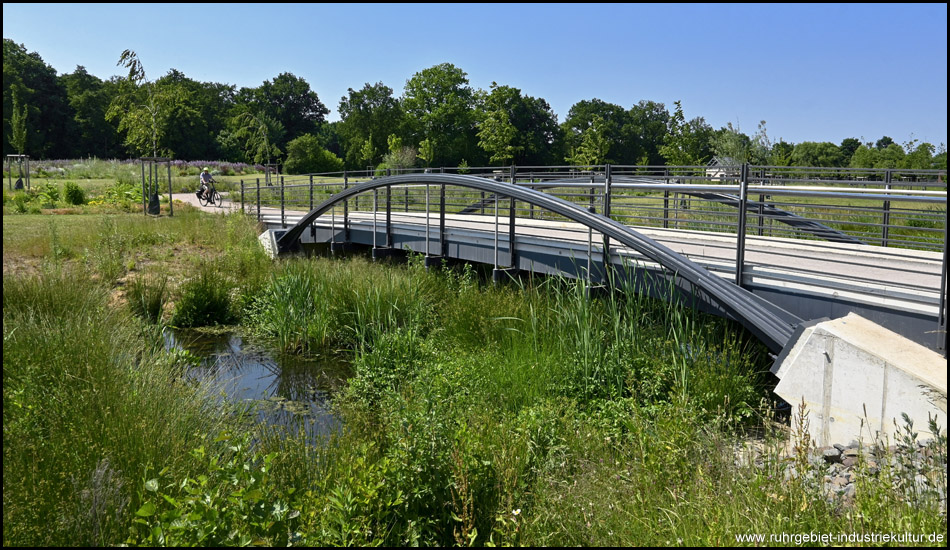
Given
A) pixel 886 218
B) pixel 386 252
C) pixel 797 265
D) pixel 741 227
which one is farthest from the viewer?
pixel 386 252

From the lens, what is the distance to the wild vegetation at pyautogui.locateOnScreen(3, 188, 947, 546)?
11.6 feet

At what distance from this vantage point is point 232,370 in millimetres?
9297

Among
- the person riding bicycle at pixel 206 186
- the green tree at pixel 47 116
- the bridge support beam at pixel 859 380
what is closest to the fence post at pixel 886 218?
the bridge support beam at pixel 859 380

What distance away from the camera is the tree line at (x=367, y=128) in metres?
27.2

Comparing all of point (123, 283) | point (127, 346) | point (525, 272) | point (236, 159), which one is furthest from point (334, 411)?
point (236, 159)

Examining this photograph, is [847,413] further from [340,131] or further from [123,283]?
[340,131]

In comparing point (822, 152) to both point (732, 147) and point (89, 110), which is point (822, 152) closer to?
point (732, 147)

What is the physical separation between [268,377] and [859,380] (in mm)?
6752

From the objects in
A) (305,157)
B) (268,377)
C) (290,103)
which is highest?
(290,103)

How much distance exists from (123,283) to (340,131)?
5373 centimetres

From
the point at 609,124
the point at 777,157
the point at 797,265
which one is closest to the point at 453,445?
the point at 797,265

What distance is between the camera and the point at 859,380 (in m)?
5.42

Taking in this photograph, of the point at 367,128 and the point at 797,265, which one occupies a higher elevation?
the point at 367,128

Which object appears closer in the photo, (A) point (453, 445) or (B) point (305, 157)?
(A) point (453, 445)
